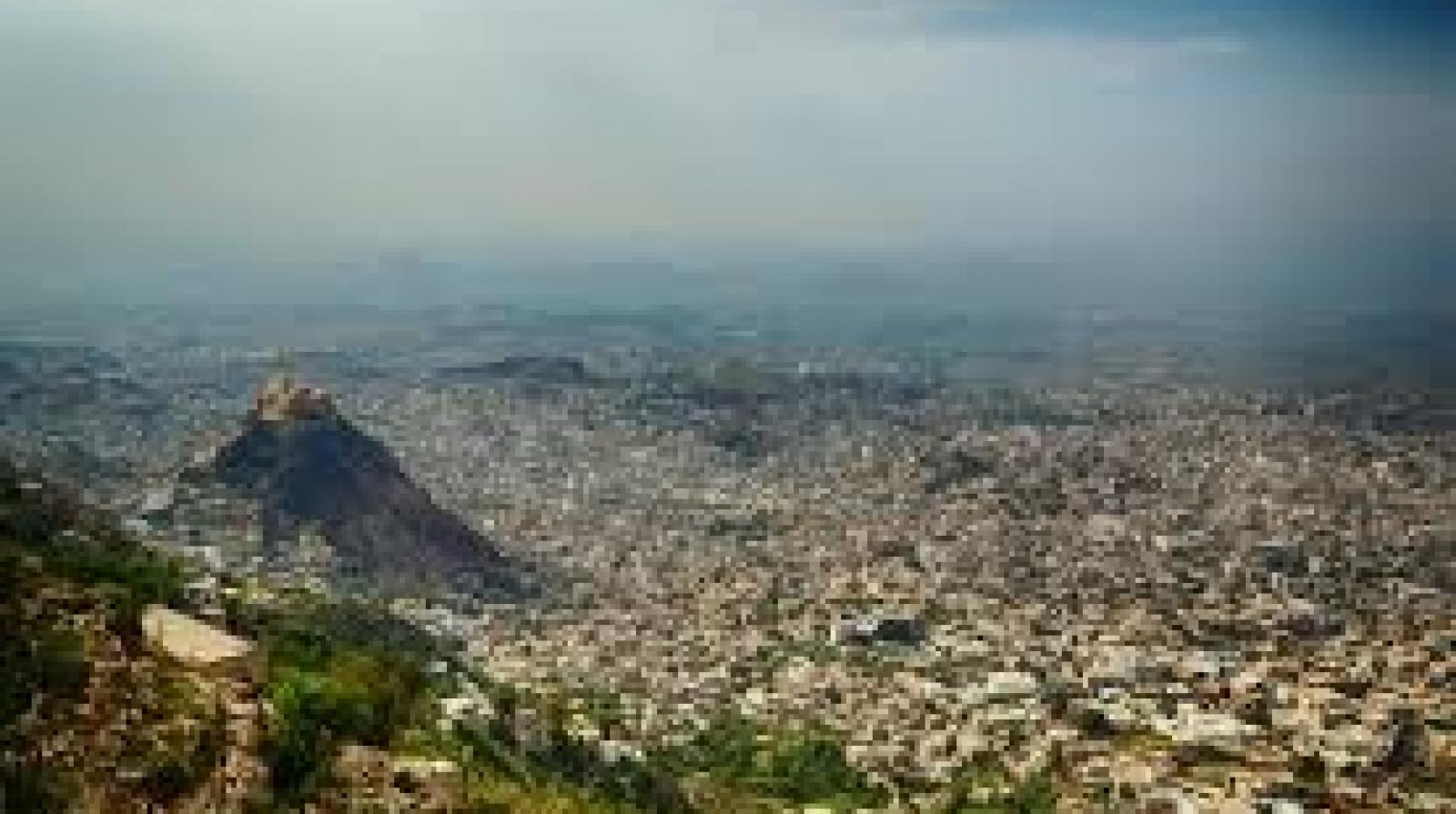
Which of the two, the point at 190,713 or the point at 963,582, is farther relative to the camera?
the point at 963,582

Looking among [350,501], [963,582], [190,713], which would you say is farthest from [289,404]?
[190,713]

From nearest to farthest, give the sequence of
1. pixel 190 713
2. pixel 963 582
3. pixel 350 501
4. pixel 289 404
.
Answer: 1. pixel 190 713
2. pixel 963 582
3. pixel 350 501
4. pixel 289 404

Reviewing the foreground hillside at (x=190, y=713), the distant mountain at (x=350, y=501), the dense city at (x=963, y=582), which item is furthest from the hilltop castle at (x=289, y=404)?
the foreground hillside at (x=190, y=713)

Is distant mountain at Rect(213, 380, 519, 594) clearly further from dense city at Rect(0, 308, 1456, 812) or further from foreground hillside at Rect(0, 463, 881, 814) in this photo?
foreground hillside at Rect(0, 463, 881, 814)

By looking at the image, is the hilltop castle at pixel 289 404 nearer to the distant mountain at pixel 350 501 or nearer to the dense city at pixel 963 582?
the distant mountain at pixel 350 501

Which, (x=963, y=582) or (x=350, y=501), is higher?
(x=350, y=501)

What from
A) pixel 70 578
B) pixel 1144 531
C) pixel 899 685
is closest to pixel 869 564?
pixel 1144 531

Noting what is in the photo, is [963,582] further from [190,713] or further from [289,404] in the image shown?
[190,713]

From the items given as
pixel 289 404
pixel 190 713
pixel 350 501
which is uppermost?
pixel 190 713
